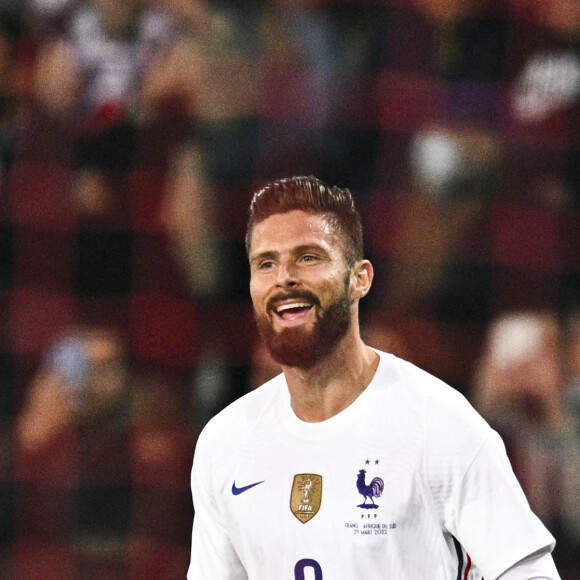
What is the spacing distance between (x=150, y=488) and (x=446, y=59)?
2118 millimetres

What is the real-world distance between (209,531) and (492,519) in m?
0.70

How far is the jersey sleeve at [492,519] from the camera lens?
2.16m

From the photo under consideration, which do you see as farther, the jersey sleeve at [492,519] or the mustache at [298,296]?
the mustache at [298,296]

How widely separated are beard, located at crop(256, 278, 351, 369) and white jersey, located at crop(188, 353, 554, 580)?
0.48 feet

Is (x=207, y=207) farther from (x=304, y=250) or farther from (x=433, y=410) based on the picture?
(x=433, y=410)

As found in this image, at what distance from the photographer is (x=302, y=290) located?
2314 mm

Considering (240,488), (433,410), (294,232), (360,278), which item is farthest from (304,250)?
(240,488)

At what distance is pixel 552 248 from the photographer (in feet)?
14.8

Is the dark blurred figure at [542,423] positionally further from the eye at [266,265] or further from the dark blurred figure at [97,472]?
the eye at [266,265]

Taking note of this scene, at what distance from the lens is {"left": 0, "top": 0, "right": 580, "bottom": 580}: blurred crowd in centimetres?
427

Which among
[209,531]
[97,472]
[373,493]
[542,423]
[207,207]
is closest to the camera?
[373,493]

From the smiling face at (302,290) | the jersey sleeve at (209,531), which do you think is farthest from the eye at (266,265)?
the jersey sleeve at (209,531)

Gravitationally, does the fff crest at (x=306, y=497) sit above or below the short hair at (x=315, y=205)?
below

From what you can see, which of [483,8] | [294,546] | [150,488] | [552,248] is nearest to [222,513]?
[294,546]
